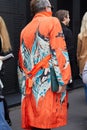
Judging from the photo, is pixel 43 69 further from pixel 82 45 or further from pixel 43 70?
pixel 82 45

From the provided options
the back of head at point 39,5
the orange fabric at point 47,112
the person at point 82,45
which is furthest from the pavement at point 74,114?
the back of head at point 39,5

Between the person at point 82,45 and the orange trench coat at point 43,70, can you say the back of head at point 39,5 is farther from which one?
the person at point 82,45

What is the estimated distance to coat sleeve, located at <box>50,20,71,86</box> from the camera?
5.11m

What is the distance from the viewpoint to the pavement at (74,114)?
25.0 ft

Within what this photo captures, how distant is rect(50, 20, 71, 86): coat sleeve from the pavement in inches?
97.6

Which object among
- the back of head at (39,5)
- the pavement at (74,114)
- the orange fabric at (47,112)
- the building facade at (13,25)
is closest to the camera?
the orange fabric at (47,112)

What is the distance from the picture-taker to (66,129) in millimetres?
7371

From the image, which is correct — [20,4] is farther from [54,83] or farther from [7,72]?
[54,83]

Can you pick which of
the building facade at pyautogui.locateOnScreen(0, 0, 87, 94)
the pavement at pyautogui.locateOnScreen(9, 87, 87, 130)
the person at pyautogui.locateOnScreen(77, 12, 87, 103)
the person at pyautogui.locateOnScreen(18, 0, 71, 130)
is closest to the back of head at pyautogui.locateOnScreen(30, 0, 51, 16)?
the person at pyautogui.locateOnScreen(18, 0, 71, 130)

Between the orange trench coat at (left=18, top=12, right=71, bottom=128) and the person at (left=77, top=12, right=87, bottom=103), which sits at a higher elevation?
the orange trench coat at (left=18, top=12, right=71, bottom=128)

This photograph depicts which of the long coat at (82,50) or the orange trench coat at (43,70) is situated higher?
the orange trench coat at (43,70)

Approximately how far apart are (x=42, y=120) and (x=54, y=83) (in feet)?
1.43

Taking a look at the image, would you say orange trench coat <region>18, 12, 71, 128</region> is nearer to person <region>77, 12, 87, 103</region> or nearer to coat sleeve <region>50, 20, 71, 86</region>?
coat sleeve <region>50, 20, 71, 86</region>

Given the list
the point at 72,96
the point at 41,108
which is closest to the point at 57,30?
the point at 41,108
